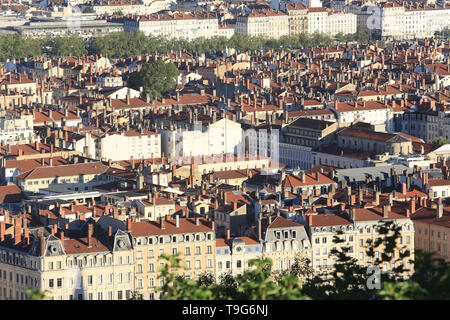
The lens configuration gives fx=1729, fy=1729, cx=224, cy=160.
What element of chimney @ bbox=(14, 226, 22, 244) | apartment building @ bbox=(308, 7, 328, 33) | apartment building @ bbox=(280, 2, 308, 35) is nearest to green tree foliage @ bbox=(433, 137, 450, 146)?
chimney @ bbox=(14, 226, 22, 244)

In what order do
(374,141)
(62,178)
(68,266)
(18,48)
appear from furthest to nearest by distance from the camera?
(18,48), (374,141), (62,178), (68,266)

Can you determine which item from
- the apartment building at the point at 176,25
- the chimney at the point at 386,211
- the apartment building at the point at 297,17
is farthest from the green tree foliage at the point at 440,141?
the apartment building at the point at 297,17

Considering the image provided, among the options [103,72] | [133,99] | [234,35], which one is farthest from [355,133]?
[234,35]

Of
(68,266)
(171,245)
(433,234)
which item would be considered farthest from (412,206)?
(68,266)

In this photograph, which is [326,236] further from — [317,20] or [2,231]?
[317,20]

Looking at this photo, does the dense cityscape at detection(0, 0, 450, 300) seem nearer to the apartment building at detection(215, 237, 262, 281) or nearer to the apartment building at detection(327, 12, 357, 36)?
the apartment building at detection(215, 237, 262, 281)
